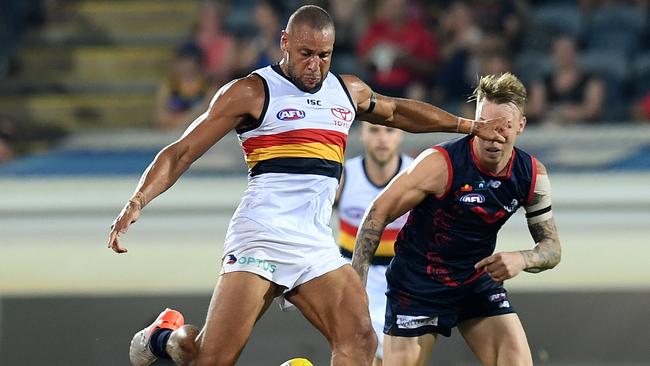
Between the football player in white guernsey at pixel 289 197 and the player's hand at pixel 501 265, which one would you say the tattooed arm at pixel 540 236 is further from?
the football player in white guernsey at pixel 289 197

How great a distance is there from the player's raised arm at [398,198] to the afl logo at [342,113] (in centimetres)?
37

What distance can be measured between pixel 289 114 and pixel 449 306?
3.95 feet

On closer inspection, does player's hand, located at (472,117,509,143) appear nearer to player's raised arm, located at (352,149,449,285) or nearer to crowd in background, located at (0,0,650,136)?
player's raised arm, located at (352,149,449,285)

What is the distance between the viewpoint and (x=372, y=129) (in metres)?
6.33

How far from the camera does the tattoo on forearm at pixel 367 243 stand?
513cm

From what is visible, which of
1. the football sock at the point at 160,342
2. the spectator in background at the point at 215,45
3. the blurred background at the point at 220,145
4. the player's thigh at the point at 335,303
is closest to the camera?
the player's thigh at the point at 335,303

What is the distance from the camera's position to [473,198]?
515 centimetres

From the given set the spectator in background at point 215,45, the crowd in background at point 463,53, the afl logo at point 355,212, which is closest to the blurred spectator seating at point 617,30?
the crowd in background at point 463,53

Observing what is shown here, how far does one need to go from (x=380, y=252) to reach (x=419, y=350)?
45.9 inches

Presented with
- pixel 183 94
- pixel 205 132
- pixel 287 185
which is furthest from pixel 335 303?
pixel 183 94

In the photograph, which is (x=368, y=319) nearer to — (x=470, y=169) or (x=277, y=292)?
(x=277, y=292)

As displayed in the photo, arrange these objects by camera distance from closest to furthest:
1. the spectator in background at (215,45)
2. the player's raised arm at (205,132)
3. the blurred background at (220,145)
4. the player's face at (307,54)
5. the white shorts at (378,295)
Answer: the player's raised arm at (205,132) < the player's face at (307,54) < the white shorts at (378,295) < the blurred background at (220,145) < the spectator in background at (215,45)

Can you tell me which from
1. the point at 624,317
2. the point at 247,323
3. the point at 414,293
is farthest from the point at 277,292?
the point at 624,317

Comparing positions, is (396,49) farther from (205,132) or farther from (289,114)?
(205,132)
